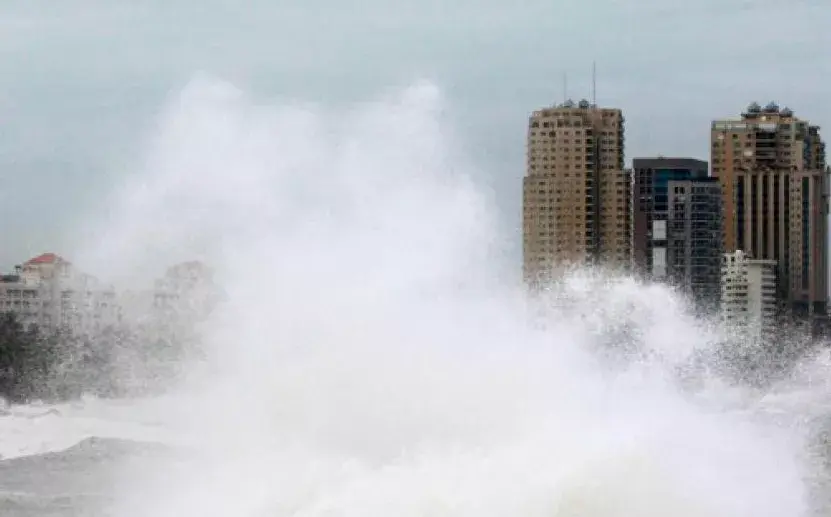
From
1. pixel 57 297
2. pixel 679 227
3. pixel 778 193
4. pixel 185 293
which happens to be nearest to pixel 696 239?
pixel 679 227

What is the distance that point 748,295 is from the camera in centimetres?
5484

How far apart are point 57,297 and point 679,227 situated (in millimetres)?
26927

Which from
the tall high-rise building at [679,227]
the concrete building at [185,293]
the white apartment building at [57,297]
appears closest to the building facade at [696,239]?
the tall high-rise building at [679,227]

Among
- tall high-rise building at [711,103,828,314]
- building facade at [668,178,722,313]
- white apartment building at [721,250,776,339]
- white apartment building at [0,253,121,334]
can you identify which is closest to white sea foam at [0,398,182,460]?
white apartment building at [0,253,121,334]

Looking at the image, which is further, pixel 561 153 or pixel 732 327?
pixel 561 153

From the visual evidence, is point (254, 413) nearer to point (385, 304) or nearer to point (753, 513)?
point (385, 304)

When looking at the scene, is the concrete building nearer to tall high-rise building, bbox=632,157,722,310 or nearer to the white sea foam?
the white sea foam

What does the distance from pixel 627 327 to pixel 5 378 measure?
1295 cm

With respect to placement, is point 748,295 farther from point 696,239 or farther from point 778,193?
point 778,193

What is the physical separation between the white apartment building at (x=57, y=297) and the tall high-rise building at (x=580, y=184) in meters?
20.0

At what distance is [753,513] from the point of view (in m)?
16.8

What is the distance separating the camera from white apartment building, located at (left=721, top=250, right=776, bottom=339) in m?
51.7

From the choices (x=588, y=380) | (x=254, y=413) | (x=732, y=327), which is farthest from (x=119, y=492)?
(x=732, y=327)

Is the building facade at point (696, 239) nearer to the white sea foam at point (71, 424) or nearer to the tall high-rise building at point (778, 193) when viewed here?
the tall high-rise building at point (778, 193)
